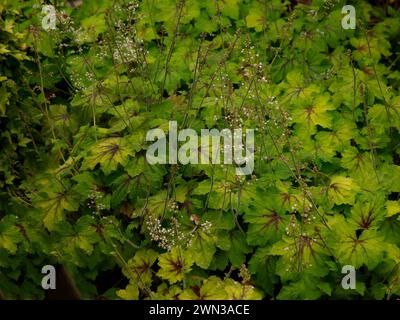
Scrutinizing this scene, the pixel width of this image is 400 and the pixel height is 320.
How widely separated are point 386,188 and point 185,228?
1.13m

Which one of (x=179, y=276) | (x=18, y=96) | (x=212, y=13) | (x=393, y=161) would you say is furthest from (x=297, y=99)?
(x=18, y=96)

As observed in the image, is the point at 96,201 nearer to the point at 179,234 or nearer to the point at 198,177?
the point at 179,234

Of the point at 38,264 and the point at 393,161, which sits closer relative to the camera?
the point at 38,264

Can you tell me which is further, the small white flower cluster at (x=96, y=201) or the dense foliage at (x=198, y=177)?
the dense foliage at (x=198, y=177)

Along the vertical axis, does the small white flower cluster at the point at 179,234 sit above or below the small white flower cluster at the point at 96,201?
below

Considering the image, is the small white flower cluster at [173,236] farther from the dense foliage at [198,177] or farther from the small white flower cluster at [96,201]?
the small white flower cluster at [96,201]

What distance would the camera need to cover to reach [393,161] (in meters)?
3.79

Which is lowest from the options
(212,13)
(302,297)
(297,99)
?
(302,297)

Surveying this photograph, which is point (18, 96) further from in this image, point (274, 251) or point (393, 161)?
point (393, 161)

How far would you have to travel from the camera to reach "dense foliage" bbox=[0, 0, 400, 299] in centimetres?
302

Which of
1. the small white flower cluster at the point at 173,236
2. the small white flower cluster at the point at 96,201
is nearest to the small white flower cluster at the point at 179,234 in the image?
the small white flower cluster at the point at 173,236

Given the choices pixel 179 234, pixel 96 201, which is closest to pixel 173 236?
pixel 179 234

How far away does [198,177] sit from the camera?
355 cm

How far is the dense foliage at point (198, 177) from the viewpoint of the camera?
3021 millimetres
